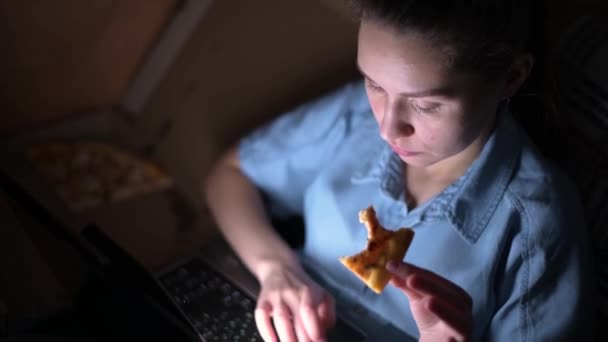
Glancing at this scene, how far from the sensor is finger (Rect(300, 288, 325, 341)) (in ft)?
2.25

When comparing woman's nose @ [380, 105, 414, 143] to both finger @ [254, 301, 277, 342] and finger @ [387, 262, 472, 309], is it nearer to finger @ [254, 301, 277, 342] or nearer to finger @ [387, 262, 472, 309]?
finger @ [387, 262, 472, 309]

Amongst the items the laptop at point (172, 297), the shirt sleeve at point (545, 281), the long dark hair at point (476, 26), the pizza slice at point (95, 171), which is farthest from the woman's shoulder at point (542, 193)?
the pizza slice at point (95, 171)

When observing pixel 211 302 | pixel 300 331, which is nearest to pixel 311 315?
pixel 300 331

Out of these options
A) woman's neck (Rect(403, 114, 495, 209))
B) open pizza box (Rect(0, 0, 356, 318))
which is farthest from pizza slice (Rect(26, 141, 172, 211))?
woman's neck (Rect(403, 114, 495, 209))

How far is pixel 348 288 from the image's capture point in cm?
78

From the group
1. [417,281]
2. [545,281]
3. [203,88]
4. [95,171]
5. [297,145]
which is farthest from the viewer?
[95,171]

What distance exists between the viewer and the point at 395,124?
23.0 inches

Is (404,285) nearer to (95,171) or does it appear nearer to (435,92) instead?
(435,92)

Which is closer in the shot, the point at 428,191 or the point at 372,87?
the point at 372,87

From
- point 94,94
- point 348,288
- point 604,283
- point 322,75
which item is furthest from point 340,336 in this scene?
point 94,94

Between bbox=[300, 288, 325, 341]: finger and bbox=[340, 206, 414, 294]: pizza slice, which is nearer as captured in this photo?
bbox=[340, 206, 414, 294]: pizza slice

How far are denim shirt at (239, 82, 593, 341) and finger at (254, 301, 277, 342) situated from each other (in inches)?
4.6

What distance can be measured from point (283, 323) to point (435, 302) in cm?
23

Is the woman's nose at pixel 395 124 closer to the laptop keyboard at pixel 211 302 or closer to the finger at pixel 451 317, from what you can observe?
the finger at pixel 451 317
